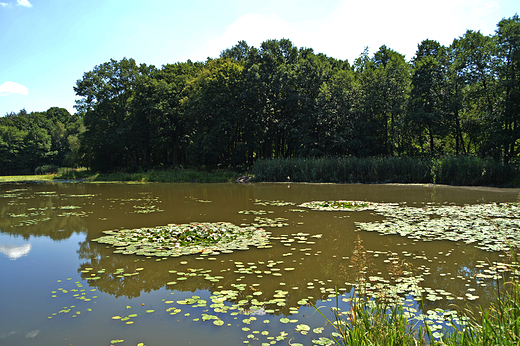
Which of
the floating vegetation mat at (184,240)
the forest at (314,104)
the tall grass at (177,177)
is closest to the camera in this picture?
the floating vegetation mat at (184,240)

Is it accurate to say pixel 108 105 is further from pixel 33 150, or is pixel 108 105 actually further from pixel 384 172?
pixel 384 172

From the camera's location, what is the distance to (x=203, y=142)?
3594cm

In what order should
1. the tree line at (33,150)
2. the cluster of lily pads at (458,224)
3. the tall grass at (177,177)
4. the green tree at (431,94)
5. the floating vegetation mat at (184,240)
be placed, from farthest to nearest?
the tree line at (33,150) → the tall grass at (177,177) → the green tree at (431,94) → the cluster of lily pads at (458,224) → the floating vegetation mat at (184,240)

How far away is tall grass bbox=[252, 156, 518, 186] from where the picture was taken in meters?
20.7

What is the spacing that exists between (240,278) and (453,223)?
6.54m

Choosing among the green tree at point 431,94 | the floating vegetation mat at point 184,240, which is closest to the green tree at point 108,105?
the green tree at point 431,94

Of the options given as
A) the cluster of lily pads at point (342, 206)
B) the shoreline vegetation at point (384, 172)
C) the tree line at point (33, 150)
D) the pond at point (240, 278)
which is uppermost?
the tree line at point (33, 150)

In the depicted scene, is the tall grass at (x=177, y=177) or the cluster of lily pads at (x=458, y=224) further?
the tall grass at (x=177, y=177)

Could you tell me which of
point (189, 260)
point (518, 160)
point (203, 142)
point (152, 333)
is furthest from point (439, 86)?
point (152, 333)

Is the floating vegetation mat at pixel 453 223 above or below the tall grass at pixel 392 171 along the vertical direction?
below

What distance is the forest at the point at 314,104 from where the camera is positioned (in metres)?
25.6

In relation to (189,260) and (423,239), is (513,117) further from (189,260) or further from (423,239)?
(189,260)

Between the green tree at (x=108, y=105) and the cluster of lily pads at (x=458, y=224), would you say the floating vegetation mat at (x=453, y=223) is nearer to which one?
the cluster of lily pads at (x=458, y=224)

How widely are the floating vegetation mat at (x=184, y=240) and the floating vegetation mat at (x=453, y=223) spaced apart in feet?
10.4
